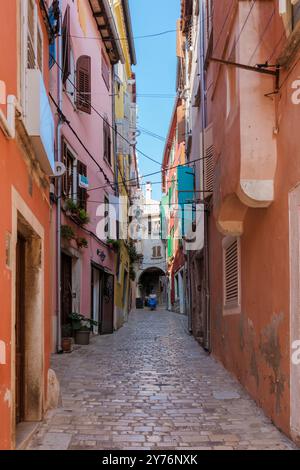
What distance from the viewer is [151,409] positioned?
6.71 metres

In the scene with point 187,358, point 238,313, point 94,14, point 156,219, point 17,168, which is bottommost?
point 187,358

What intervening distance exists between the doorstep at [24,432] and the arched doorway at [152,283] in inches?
1827

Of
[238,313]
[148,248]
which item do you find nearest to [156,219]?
[148,248]

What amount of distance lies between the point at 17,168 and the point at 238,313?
484 cm

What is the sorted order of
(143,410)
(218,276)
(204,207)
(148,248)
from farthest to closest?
1. (148,248)
2. (204,207)
3. (218,276)
4. (143,410)

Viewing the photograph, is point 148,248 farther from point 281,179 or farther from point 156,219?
point 281,179

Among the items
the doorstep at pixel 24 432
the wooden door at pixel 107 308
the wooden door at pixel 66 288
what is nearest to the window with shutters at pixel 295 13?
the doorstep at pixel 24 432

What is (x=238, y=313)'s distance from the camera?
826cm

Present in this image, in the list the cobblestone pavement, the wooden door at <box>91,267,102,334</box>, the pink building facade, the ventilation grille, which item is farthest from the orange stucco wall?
the wooden door at <box>91,267,102,334</box>

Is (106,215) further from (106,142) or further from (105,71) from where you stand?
(105,71)

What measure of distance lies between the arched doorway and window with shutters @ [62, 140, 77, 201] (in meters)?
38.7

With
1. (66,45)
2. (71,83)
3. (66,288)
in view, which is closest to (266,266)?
(66,288)

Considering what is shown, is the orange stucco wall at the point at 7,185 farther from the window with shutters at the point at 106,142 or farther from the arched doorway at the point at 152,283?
the arched doorway at the point at 152,283

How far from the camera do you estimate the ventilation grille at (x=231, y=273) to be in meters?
8.67
